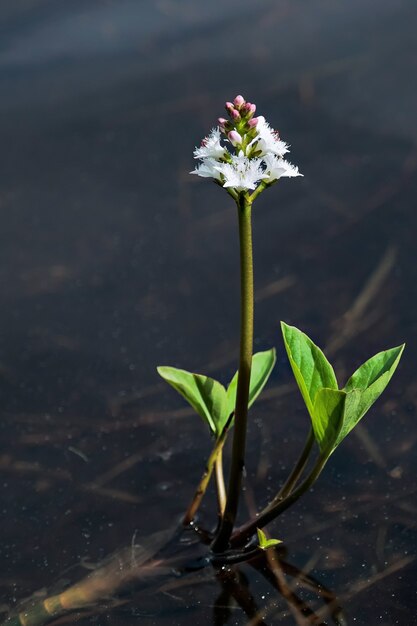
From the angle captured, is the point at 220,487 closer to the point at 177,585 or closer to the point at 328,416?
the point at 177,585

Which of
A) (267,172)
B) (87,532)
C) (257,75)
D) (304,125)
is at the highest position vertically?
(257,75)

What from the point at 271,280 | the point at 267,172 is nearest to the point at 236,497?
the point at 267,172

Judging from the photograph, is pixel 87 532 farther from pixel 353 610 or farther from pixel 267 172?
pixel 267 172

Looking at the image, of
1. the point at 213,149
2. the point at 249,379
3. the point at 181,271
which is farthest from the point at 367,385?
the point at 181,271

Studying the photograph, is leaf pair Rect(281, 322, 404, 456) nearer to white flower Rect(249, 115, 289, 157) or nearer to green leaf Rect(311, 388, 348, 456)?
green leaf Rect(311, 388, 348, 456)

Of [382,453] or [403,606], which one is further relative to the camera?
[382,453]

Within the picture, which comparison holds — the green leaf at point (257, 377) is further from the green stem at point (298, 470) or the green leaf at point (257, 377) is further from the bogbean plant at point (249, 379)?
the green stem at point (298, 470)

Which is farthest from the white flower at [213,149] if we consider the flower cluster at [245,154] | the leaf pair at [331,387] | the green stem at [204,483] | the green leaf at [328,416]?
the green stem at [204,483]
